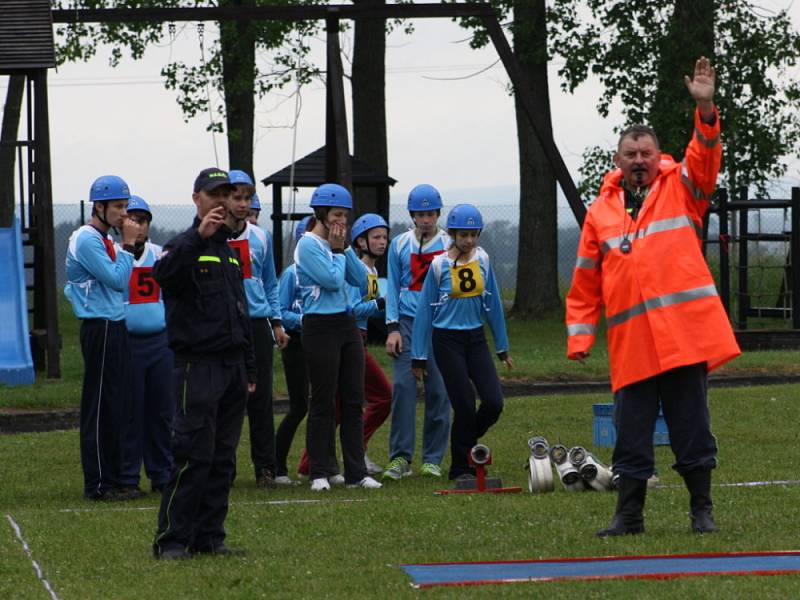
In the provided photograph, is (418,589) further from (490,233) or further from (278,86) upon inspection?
(490,233)

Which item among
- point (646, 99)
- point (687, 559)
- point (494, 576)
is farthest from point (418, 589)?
point (646, 99)

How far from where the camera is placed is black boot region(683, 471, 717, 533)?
8.62 m

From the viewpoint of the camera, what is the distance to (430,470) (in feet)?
39.7

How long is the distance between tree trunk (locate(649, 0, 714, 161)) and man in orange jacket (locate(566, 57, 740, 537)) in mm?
19370

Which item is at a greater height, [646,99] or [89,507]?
[646,99]

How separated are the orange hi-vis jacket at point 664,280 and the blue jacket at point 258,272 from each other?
11.1ft

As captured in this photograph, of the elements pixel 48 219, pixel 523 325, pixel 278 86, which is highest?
pixel 278 86

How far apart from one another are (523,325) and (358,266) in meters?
19.6

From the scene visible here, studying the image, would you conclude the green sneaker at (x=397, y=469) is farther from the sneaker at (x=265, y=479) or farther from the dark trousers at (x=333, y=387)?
the sneaker at (x=265, y=479)

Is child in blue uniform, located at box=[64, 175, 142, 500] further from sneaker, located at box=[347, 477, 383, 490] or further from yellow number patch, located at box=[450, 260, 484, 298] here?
yellow number patch, located at box=[450, 260, 484, 298]

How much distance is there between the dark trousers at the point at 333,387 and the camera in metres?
11.3

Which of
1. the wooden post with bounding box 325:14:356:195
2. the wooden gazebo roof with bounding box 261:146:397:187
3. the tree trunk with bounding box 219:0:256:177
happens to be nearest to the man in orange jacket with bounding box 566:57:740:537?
the wooden post with bounding box 325:14:356:195

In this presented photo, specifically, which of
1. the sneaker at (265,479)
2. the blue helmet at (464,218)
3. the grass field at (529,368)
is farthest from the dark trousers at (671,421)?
the grass field at (529,368)

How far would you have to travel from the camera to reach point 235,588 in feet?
24.1
